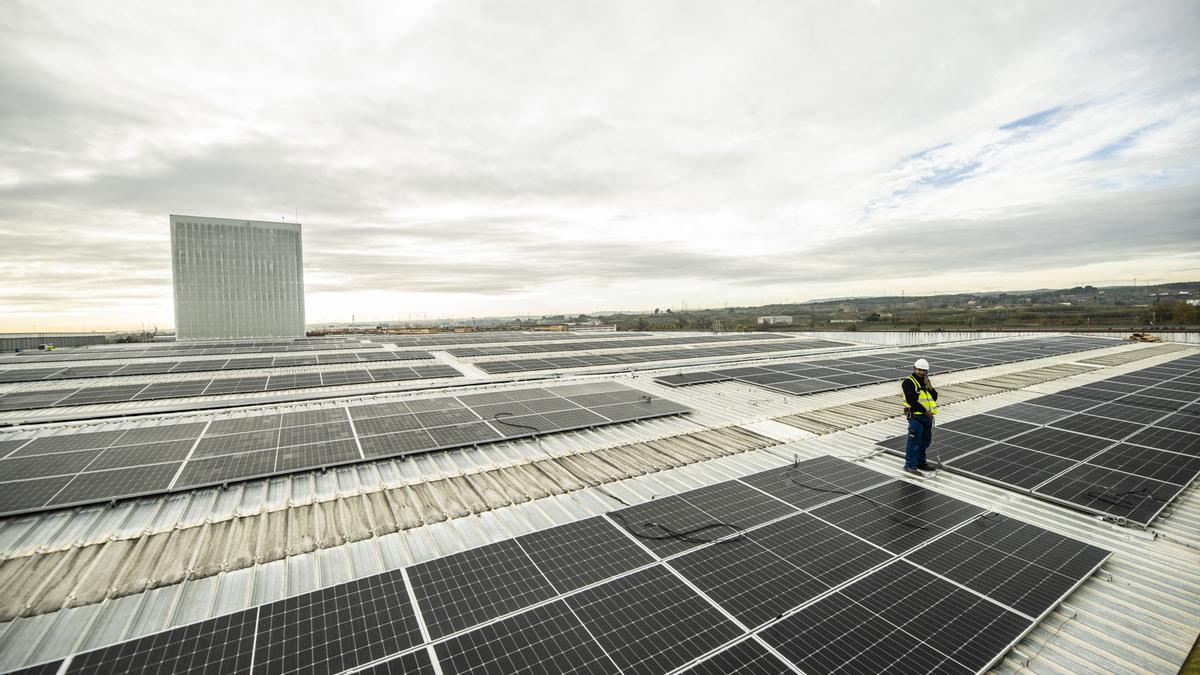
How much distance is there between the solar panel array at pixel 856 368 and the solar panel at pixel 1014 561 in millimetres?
9690

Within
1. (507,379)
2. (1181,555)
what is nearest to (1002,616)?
(1181,555)

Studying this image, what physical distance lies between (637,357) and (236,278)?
40341 mm

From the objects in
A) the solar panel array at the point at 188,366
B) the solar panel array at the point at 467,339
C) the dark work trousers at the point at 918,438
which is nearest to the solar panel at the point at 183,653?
the dark work trousers at the point at 918,438

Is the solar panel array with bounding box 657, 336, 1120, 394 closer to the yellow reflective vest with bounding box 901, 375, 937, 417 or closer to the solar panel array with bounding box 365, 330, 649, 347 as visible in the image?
the yellow reflective vest with bounding box 901, 375, 937, 417

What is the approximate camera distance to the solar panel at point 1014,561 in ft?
16.2

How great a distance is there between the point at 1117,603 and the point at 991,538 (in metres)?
1.22

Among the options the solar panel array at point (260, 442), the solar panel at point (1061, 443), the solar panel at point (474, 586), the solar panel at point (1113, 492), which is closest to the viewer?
the solar panel at point (474, 586)

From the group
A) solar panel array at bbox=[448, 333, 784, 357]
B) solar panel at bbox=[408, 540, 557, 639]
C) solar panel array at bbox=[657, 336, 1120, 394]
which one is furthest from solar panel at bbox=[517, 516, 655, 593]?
solar panel array at bbox=[448, 333, 784, 357]

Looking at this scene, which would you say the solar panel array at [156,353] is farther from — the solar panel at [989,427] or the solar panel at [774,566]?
the solar panel at [989,427]

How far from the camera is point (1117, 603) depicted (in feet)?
16.4

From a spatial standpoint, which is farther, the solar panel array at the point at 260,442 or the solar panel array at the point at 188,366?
the solar panel array at the point at 188,366

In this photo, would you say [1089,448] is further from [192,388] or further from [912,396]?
[192,388]

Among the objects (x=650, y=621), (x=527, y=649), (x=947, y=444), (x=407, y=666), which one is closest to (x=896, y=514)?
(x=947, y=444)

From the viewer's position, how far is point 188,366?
21016 mm
